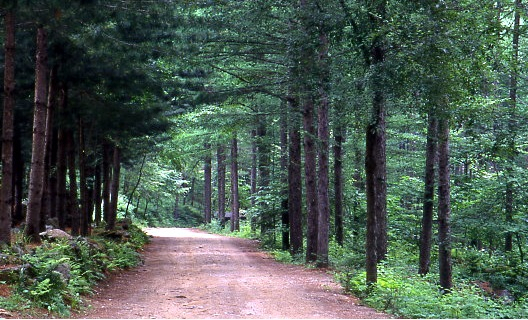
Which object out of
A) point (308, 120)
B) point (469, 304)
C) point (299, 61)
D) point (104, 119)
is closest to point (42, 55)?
point (104, 119)

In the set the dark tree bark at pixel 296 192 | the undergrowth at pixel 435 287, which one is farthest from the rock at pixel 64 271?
the dark tree bark at pixel 296 192

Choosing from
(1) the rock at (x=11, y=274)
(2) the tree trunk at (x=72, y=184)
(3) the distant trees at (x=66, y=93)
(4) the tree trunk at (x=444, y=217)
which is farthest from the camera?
(2) the tree trunk at (x=72, y=184)

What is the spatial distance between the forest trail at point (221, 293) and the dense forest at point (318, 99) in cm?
95

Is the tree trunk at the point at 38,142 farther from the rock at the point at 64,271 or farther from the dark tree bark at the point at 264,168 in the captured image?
the dark tree bark at the point at 264,168

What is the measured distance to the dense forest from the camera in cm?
977

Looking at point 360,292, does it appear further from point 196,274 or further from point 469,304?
point 196,274

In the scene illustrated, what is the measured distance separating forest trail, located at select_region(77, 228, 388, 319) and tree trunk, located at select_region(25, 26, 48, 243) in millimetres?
2155

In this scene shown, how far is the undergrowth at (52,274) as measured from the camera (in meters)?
8.48

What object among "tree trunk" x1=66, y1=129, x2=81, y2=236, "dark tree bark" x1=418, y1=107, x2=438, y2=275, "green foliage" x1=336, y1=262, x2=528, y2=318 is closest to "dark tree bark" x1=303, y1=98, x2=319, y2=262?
"dark tree bark" x1=418, y1=107, x2=438, y2=275

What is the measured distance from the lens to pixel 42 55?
12.6 m

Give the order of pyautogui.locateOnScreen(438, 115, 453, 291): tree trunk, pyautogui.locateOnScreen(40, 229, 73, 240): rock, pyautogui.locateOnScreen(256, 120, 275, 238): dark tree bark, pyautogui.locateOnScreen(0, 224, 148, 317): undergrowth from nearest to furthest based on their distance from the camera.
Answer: pyautogui.locateOnScreen(0, 224, 148, 317): undergrowth → pyautogui.locateOnScreen(438, 115, 453, 291): tree trunk → pyautogui.locateOnScreen(40, 229, 73, 240): rock → pyautogui.locateOnScreen(256, 120, 275, 238): dark tree bark

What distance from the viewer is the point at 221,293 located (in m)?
11.3

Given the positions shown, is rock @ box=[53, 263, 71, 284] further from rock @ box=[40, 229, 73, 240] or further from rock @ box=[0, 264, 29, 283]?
rock @ box=[40, 229, 73, 240]

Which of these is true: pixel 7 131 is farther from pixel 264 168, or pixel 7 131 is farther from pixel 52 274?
pixel 264 168
